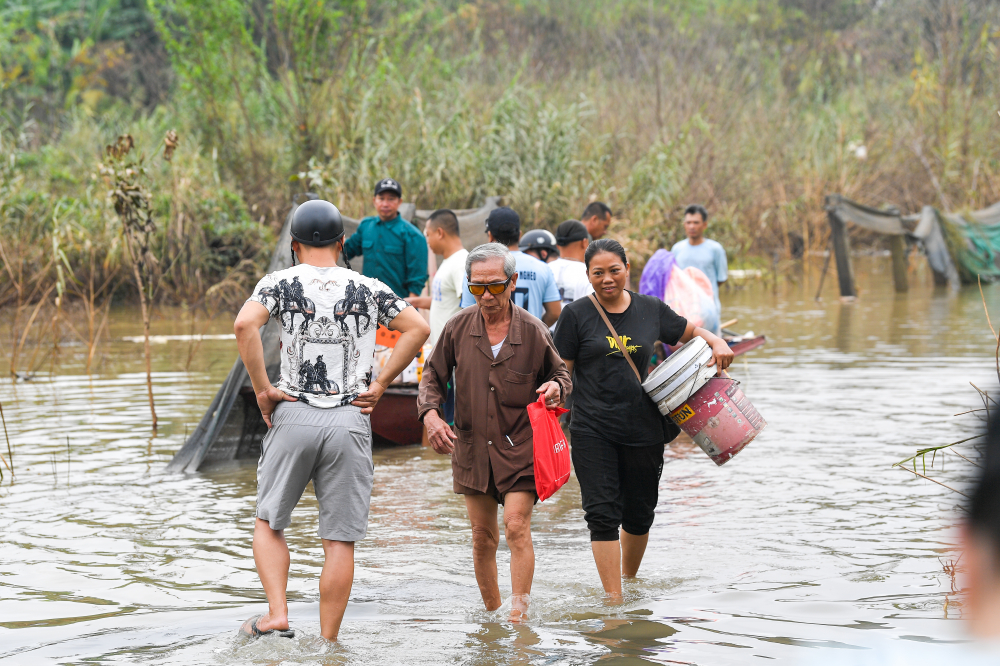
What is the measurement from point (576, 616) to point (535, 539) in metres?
1.29

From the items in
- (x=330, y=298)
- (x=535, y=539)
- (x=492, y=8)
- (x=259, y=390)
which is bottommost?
(x=535, y=539)

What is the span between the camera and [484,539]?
4.89 metres

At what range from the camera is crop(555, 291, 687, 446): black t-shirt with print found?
→ 512cm

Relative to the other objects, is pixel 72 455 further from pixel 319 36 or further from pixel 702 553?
pixel 319 36

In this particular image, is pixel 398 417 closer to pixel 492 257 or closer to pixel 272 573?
pixel 492 257

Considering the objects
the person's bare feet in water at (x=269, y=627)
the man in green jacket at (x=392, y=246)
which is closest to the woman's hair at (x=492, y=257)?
the person's bare feet in water at (x=269, y=627)

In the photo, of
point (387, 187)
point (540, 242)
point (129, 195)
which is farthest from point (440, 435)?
point (129, 195)

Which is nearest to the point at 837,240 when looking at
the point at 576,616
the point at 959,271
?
the point at 959,271

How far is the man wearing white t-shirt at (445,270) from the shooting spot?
7.33m

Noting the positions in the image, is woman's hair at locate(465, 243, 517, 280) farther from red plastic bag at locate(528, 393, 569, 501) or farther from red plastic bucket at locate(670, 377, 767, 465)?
red plastic bucket at locate(670, 377, 767, 465)

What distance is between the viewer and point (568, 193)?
18719 millimetres

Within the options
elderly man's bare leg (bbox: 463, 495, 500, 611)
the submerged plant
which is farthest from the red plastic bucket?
the submerged plant

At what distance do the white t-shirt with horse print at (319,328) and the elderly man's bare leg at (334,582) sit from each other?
22.5 inches

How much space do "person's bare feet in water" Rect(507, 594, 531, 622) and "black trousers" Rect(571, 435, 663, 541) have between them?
414 mm
